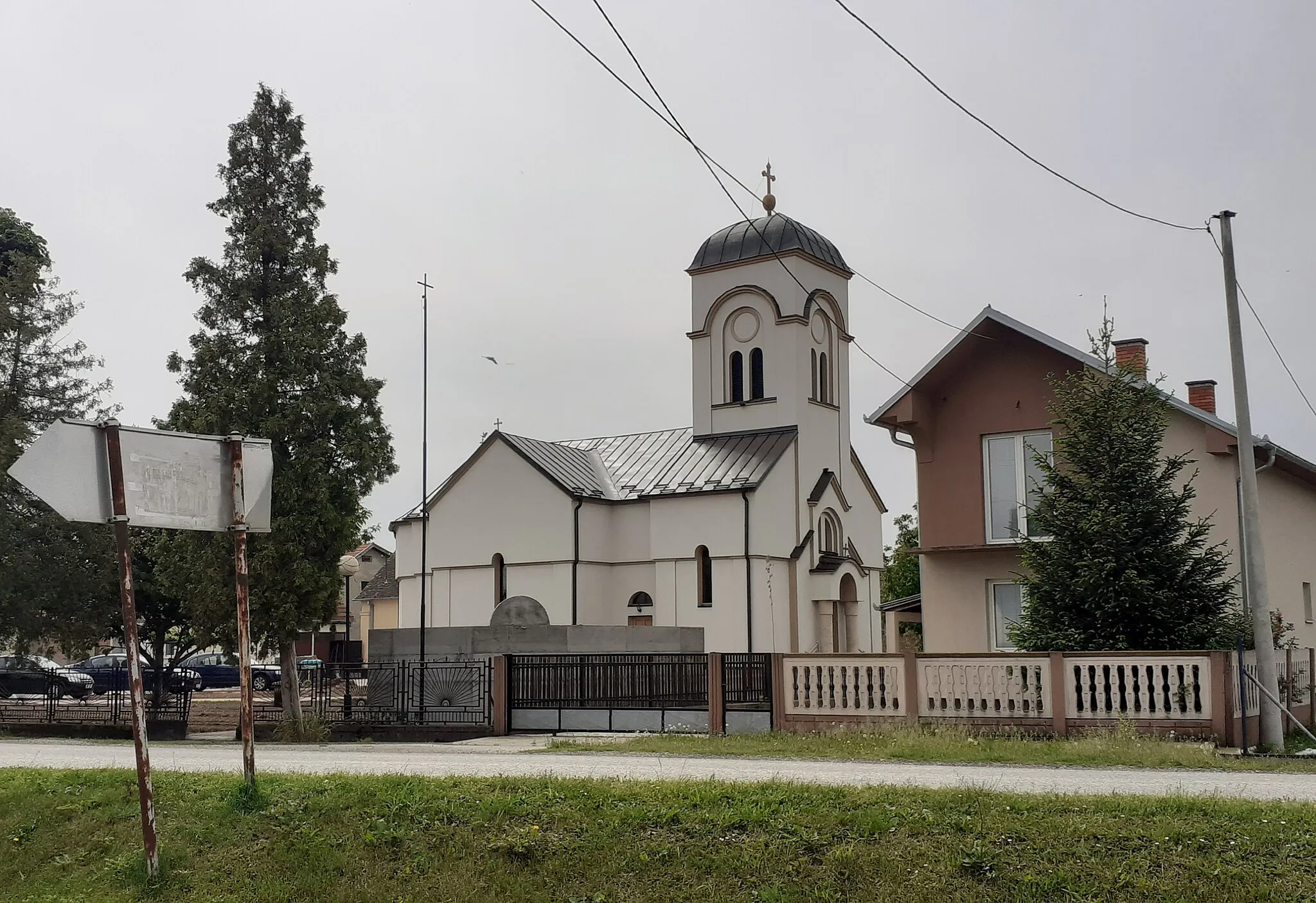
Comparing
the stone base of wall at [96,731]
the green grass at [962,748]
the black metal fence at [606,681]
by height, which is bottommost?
the stone base of wall at [96,731]

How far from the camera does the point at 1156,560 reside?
744 inches

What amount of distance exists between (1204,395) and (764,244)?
69.0 ft

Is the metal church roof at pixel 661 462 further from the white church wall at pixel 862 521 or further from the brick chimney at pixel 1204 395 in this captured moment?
the brick chimney at pixel 1204 395

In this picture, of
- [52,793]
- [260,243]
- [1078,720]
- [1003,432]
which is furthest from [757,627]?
[52,793]

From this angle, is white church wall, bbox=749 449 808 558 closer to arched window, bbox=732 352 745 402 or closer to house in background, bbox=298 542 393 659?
arched window, bbox=732 352 745 402

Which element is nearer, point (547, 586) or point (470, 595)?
point (547, 586)

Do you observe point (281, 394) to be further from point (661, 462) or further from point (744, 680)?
point (661, 462)

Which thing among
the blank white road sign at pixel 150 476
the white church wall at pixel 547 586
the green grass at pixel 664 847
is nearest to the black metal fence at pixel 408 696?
the white church wall at pixel 547 586

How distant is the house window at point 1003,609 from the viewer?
24703mm

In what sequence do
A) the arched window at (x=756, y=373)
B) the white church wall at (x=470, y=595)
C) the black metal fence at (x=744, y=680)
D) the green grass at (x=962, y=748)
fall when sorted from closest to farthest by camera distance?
the green grass at (x=962, y=748)
the black metal fence at (x=744, y=680)
the white church wall at (x=470, y=595)
the arched window at (x=756, y=373)

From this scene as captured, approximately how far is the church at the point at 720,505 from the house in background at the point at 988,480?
14.5 metres

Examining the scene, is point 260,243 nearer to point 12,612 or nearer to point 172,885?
point 12,612

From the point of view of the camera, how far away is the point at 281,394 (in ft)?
93.8

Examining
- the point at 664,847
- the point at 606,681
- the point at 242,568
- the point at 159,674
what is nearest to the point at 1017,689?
the point at 606,681
